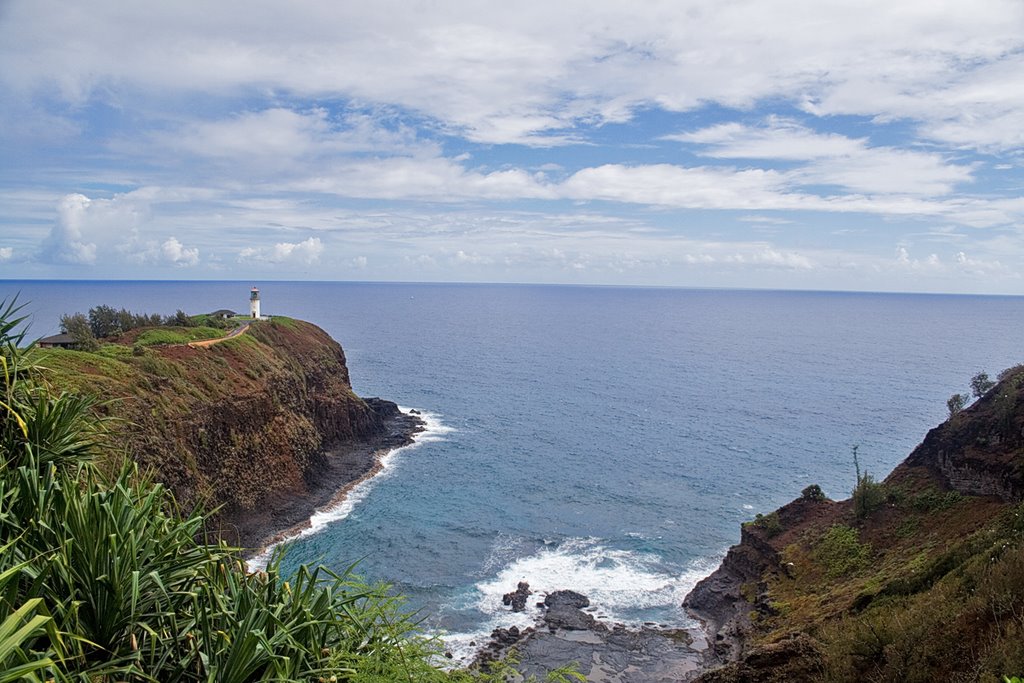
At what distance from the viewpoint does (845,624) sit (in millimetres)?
26125

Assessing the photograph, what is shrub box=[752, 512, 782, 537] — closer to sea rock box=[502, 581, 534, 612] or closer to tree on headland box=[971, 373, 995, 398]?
sea rock box=[502, 581, 534, 612]

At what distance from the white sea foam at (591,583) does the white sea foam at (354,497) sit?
1248 cm

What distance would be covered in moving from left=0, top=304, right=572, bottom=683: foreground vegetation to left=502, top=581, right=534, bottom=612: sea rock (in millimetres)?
29267

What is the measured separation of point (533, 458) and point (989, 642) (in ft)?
182

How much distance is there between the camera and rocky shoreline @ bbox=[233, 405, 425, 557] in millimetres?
47969

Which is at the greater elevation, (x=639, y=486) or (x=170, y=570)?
(x=170, y=570)

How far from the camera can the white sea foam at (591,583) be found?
1576 inches

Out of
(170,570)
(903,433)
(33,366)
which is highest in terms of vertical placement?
(33,366)

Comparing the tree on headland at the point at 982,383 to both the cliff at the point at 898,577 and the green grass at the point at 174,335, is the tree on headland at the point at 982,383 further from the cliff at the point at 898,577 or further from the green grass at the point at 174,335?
the green grass at the point at 174,335

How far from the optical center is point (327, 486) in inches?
2318

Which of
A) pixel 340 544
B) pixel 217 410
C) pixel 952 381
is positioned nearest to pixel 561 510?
pixel 340 544

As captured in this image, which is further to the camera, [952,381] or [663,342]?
[663,342]

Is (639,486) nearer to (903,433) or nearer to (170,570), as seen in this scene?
(903,433)

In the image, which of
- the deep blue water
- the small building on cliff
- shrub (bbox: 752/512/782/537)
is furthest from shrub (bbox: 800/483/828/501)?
the small building on cliff
